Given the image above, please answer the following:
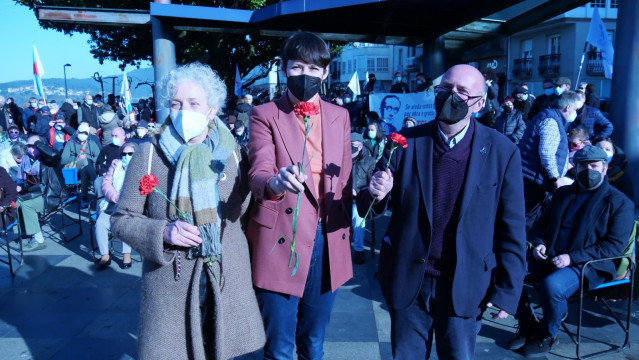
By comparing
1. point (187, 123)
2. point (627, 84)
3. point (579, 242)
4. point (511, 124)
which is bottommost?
point (579, 242)

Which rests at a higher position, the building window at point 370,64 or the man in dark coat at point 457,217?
the building window at point 370,64

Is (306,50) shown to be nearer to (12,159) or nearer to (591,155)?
(591,155)

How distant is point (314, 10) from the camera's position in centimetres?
891

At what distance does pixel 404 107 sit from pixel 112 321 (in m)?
6.93

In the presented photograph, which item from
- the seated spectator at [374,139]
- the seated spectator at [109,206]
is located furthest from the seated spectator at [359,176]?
the seated spectator at [109,206]

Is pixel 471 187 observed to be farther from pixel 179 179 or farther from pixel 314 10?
pixel 314 10

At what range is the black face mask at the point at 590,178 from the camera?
3.87 m

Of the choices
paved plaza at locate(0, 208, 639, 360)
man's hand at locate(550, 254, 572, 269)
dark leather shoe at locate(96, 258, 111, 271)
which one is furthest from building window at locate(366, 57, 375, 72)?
man's hand at locate(550, 254, 572, 269)

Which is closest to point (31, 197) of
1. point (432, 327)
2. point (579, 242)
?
point (432, 327)

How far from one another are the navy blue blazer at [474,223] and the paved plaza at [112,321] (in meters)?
1.69

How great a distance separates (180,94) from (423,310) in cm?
160

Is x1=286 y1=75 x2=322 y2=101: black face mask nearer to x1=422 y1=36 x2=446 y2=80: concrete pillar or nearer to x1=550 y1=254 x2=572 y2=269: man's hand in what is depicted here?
x1=550 y1=254 x2=572 y2=269: man's hand

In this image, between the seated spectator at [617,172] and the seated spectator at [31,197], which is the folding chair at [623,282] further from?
the seated spectator at [31,197]

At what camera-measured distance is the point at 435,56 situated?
11.2 metres
